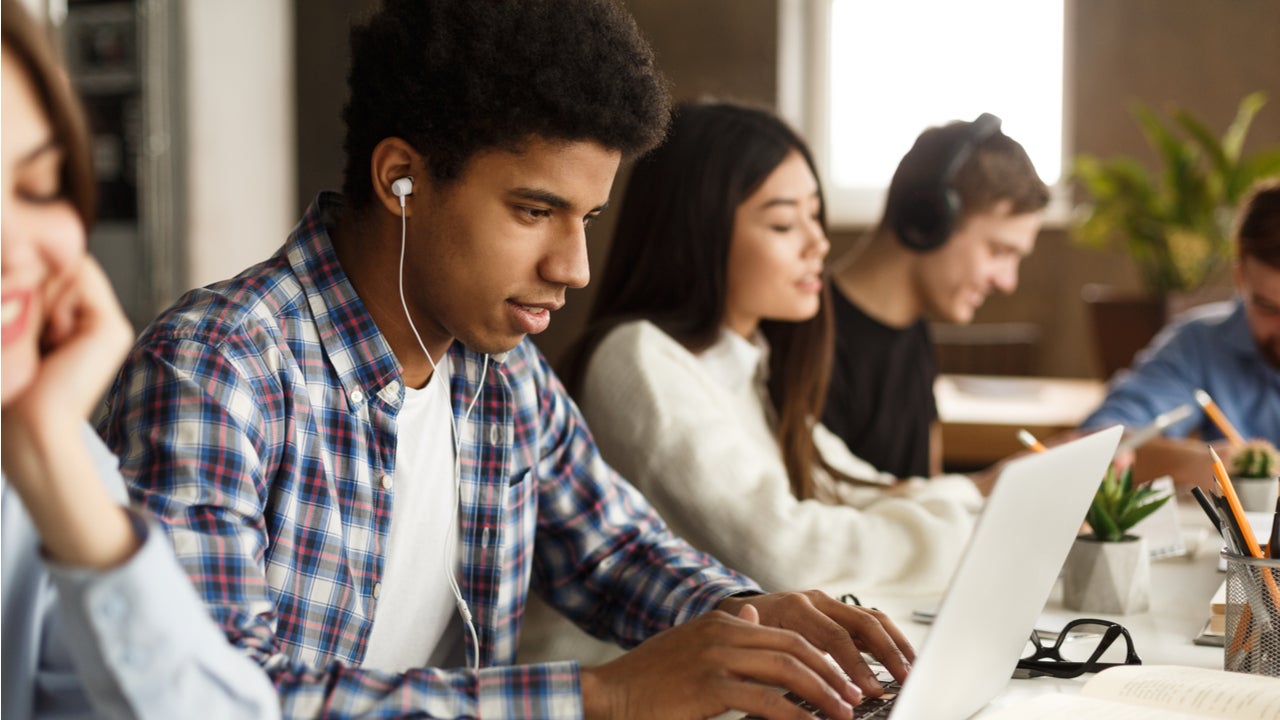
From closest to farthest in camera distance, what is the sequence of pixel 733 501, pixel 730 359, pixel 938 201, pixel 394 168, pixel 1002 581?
pixel 1002 581 < pixel 394 168 < pixel 733 501 < pixel 730 359 < pixel 938 201

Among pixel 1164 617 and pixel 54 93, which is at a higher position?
pixel 54 93

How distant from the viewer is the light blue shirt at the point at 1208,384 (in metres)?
2.28

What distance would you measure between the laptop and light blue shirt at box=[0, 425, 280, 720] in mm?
383

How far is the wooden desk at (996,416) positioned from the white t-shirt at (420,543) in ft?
5.41

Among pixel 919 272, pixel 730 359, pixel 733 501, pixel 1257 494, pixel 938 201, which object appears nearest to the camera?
pixel 733 501

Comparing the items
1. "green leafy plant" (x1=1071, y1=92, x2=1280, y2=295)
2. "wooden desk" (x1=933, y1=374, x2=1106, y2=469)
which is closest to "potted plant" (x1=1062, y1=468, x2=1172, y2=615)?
"wooden desk" (x1=933, y1=374, x2=1106, y2=469)

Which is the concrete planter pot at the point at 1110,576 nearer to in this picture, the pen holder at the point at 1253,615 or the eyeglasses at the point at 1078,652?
the eyeglasses at the point at 1078,652

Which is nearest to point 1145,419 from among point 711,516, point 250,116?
point 711,516

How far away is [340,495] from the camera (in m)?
0.99

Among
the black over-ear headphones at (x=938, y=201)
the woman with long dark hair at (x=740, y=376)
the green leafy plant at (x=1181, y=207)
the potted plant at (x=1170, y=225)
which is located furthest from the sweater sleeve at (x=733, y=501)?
the green leafy plant at (x=1181, y=207)

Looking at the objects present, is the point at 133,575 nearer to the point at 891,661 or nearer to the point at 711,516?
the point at 891,661

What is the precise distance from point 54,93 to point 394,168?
48cm

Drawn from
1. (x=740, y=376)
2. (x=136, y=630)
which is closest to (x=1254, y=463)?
(x=740, y=376)

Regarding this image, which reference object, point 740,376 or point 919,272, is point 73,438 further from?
point 919,272
